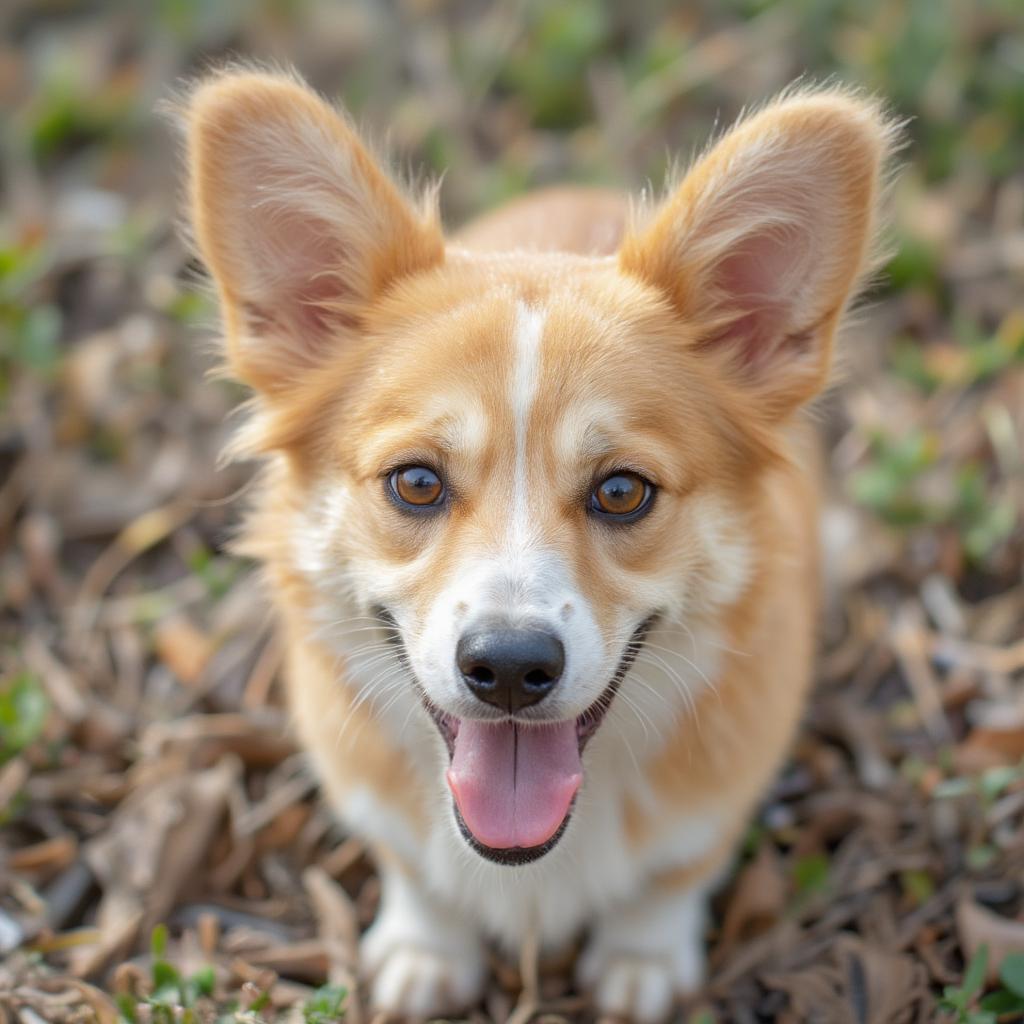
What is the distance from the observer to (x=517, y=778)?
2.58 meters

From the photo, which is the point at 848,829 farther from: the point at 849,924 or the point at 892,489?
the point at 892,489

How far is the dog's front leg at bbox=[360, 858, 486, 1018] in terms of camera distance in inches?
119

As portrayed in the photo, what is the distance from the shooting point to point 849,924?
3146mm

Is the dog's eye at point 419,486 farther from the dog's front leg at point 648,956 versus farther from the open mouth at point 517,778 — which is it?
the dog's front leg at point 648,956

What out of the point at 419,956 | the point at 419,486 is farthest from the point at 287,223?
the point at 419,956

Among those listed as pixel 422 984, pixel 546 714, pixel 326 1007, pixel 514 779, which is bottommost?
pixel 422 984

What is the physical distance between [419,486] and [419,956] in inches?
48.9

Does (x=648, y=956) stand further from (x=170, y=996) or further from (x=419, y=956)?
(x=170, y=996)

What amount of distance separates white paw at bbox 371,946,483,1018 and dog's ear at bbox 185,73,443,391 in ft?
4.69

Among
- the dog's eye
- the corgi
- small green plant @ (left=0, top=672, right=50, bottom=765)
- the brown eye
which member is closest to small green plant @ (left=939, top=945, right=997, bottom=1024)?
the corgi

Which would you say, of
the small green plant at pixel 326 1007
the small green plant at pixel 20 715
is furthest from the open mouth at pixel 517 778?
the small green plant at pixel 20 715

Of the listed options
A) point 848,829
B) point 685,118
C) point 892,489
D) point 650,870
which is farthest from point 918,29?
point 650,870

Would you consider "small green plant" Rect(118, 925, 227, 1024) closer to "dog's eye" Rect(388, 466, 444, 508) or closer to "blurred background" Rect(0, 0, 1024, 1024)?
"blurred background" Rect(0, 0, 1024, 1024)

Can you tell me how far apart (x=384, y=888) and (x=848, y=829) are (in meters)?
1.27
